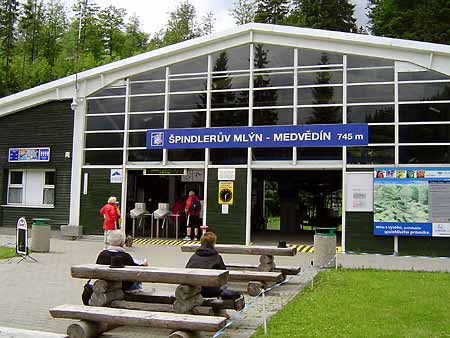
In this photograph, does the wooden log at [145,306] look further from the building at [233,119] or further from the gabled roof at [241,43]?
the gabled roof at [241,43]

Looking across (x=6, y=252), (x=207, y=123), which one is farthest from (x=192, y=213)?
(x=6, y=252)

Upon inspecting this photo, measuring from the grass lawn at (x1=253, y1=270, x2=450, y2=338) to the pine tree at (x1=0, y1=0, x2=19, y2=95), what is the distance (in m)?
42.4

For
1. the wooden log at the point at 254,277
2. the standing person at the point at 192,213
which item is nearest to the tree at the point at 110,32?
the standing person at the point at 192,213

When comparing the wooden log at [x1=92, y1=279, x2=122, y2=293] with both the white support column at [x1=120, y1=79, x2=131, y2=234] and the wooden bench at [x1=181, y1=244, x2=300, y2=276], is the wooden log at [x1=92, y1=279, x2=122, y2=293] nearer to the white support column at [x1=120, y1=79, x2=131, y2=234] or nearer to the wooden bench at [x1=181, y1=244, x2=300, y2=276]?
the wooden bench at [x1=181, y1=244, x2=300, y2=276]

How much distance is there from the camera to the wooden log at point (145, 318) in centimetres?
575

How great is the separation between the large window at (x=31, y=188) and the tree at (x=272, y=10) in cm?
3229

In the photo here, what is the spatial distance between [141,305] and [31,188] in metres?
15.2

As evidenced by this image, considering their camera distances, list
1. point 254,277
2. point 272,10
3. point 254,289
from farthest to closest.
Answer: point 272,10, point 254,277, point 254,289

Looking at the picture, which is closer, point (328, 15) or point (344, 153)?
point (344, 153)

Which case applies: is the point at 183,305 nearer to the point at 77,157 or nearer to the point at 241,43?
the point at 241,43

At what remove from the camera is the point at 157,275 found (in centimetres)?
652

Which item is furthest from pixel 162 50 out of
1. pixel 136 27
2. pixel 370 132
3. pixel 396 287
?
pixel 136 27

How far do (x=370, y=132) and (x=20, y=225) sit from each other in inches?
398

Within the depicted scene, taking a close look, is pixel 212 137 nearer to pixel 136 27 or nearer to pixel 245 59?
pixel 245 59
